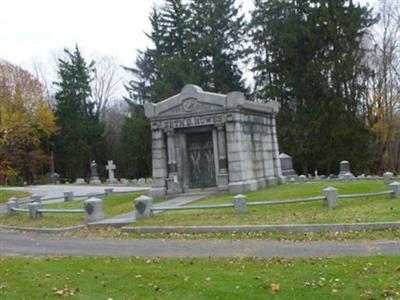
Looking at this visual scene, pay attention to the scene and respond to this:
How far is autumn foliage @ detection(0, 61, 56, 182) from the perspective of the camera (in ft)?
168

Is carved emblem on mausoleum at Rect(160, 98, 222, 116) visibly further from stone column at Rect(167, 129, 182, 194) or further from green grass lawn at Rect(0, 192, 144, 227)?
green grass lawn at Rect(0, 192, 144, 227)

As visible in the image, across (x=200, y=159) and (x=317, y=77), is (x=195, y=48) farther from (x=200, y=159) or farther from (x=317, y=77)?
(x=200, y=159)

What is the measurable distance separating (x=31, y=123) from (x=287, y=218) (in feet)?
142

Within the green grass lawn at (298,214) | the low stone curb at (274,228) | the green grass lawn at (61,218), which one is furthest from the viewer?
the green grass lawn at (61,218)

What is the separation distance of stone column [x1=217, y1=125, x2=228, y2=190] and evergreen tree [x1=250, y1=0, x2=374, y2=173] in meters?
21.8

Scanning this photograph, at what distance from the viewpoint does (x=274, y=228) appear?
13977mm

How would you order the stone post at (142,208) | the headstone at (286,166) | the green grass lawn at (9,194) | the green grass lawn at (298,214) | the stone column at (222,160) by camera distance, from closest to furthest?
the green grass lawn at (298,214) < the stone post at (142,208) < the stone column at (222,160) < the green grass lawn at (9,194) < the headstone at (286,166)

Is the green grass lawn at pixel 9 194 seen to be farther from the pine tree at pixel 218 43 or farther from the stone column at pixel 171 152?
the pine tree at pixel 218 43

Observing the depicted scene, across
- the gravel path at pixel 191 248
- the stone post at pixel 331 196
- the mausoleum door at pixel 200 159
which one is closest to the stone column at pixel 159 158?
the mausoleum door at pixel 200 159

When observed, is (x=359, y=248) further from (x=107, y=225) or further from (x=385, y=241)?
(x=107, y=225)

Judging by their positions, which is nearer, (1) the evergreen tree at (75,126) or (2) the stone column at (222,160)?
(2) the stone column at (222,160)

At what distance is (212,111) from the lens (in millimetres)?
22797

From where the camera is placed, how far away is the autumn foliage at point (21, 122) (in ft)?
168

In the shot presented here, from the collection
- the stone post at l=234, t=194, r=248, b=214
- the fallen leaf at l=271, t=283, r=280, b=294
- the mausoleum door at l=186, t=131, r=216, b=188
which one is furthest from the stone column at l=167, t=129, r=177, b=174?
the fallen leaf at l=271, t=283, r=280, b=294
